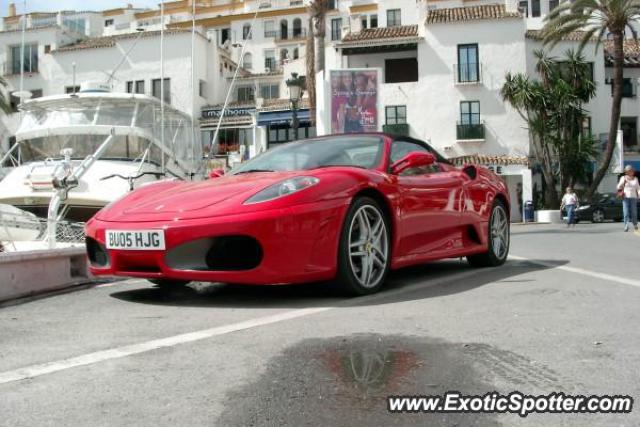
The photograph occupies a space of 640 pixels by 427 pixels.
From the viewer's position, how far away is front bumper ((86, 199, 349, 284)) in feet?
12.6

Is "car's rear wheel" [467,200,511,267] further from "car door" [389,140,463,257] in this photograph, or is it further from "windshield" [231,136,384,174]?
"windshield" [231,136,384,174]

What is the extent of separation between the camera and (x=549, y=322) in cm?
333

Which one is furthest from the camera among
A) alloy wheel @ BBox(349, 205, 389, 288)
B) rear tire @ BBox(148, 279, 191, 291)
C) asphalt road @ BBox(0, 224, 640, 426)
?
rear tire @ BBox(148, 279, 191, 291)

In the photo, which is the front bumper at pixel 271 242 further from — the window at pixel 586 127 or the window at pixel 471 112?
the window at pixel 586 127

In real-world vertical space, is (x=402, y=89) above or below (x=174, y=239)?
above

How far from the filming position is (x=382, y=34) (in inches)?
1401

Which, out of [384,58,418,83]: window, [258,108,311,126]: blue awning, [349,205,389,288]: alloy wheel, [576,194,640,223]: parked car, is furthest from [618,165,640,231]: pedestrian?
[258,108,311,126]: blue awning

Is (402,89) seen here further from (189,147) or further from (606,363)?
(606,363)

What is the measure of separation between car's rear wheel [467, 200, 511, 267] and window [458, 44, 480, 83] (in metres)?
29.4

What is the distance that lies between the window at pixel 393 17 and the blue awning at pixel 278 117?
19270mm

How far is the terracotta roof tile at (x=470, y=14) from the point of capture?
112 feet

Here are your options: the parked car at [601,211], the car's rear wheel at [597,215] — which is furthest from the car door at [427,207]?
the car's rear wheel at [597,215]

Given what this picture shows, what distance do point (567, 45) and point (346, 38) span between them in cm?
1225

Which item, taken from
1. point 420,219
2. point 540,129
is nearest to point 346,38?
point 540,129
